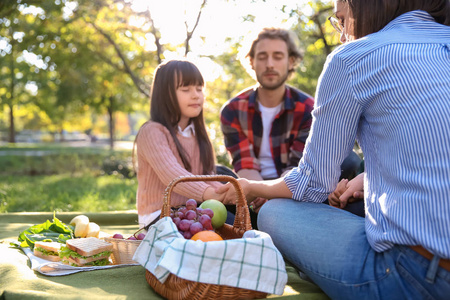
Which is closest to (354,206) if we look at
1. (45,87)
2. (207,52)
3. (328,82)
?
(328,82)

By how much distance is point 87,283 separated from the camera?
2.36m

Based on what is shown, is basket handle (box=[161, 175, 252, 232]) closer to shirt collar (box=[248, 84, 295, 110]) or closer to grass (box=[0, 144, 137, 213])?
shirt collar (box=[248, 84, 295, 110])

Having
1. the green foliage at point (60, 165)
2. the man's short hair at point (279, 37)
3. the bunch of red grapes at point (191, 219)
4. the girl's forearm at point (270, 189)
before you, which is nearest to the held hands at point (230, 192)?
A: the girl's forearm at point (270, 189)

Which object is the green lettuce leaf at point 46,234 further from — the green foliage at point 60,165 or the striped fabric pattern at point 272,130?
the green foliage at point 60,165

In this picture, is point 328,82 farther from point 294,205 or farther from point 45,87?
point 45,87

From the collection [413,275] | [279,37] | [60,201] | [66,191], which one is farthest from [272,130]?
[66,191]

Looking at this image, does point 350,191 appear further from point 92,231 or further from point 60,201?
point 60,201

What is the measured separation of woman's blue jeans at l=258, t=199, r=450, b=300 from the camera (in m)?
1.60

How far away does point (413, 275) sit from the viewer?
5.28ft

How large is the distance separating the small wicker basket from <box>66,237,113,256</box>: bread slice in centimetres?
4

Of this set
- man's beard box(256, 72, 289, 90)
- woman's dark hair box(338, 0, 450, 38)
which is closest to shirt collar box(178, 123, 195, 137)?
man's beard box(256, 72, 289, 90)

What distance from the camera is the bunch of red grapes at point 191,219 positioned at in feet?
7.72

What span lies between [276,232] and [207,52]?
5.94m

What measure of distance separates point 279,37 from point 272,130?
3.21 feet
